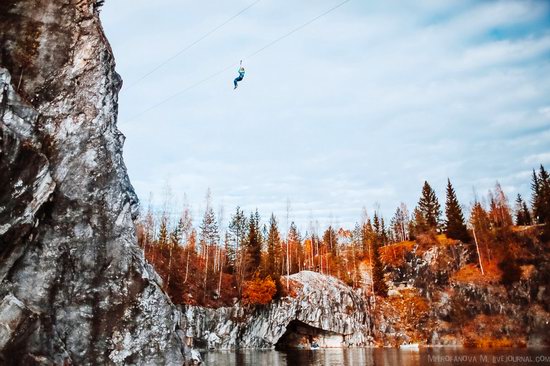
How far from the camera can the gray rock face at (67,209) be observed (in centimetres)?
1692

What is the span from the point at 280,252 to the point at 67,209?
250 feet

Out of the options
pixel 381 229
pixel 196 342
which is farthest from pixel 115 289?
pixel 381 229

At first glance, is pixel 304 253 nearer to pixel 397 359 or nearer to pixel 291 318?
pixel 291 318

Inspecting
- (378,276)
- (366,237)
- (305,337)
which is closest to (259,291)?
(305,337)

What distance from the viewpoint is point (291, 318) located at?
7169cm

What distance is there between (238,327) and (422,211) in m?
58.2

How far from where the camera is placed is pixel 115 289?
19.9 meters

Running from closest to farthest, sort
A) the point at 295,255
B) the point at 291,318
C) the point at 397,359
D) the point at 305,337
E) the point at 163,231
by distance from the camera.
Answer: the point at 397,359 < the point at 291,318 < the point at 305,337 < the point at 163,231 < the point at 295,255

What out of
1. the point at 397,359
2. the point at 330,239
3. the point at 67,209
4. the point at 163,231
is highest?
the point at 330,239

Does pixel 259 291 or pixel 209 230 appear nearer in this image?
pixel 259 291

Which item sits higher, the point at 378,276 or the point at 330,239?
the point at 330,239

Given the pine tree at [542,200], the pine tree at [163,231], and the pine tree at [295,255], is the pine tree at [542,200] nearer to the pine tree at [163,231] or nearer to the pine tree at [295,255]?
the pine tree at [295,255]

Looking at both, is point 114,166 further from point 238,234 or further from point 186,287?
point 238,234

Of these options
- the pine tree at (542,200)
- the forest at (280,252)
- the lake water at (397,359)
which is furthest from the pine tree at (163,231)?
the pine tree at (542,200)
